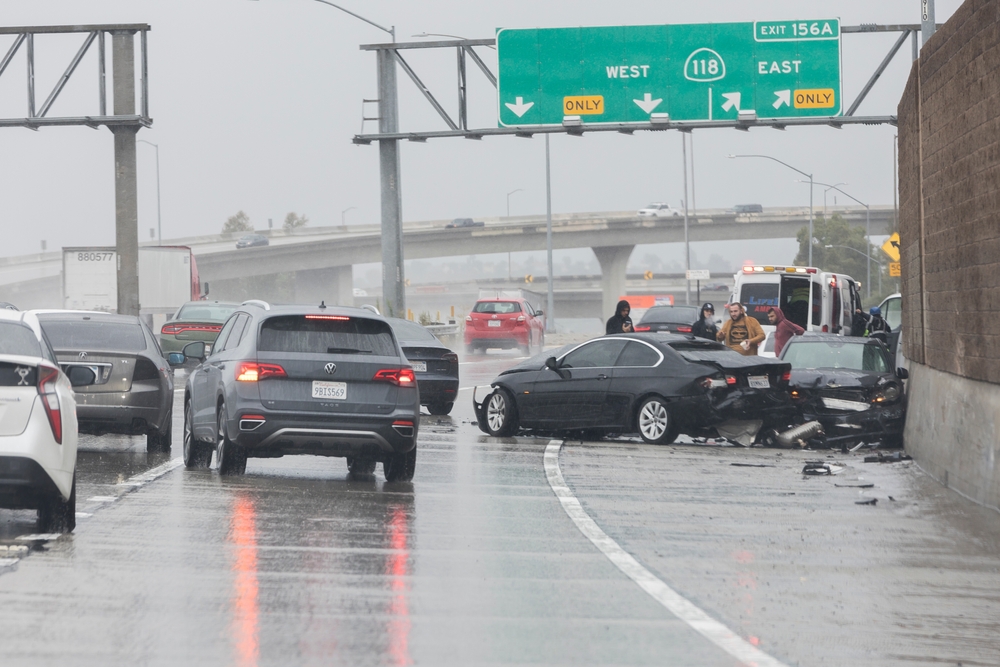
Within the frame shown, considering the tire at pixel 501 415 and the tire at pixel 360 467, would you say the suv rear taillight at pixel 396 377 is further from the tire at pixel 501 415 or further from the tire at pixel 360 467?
the tire at pixel 501 415

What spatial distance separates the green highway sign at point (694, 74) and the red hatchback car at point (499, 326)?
11412 mm

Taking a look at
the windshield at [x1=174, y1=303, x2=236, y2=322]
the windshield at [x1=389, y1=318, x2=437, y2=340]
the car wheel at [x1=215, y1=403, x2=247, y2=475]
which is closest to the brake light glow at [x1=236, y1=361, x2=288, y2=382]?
the car wheel at [x1=215, y1=403, x2=247, y2=475]

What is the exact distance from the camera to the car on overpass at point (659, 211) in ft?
314

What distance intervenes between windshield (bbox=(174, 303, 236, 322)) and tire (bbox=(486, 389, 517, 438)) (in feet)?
51.8

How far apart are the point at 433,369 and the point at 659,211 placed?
77088 millimetres

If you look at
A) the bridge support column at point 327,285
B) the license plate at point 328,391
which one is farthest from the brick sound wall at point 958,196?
the bridge support column at point 327,285

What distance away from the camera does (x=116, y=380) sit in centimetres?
1505

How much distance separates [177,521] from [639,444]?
8040mm

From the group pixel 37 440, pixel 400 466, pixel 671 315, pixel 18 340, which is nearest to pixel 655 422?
pixel 400 466

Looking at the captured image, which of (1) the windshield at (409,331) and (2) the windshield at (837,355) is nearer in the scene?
(2) the windshield at (837,355)

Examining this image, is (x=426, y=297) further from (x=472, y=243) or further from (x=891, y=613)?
(x=891, y=613)

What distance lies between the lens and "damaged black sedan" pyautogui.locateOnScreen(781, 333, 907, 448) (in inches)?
666

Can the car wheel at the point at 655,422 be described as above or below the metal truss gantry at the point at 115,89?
below

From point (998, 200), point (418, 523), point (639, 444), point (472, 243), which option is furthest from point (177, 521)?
point (472, 243)
